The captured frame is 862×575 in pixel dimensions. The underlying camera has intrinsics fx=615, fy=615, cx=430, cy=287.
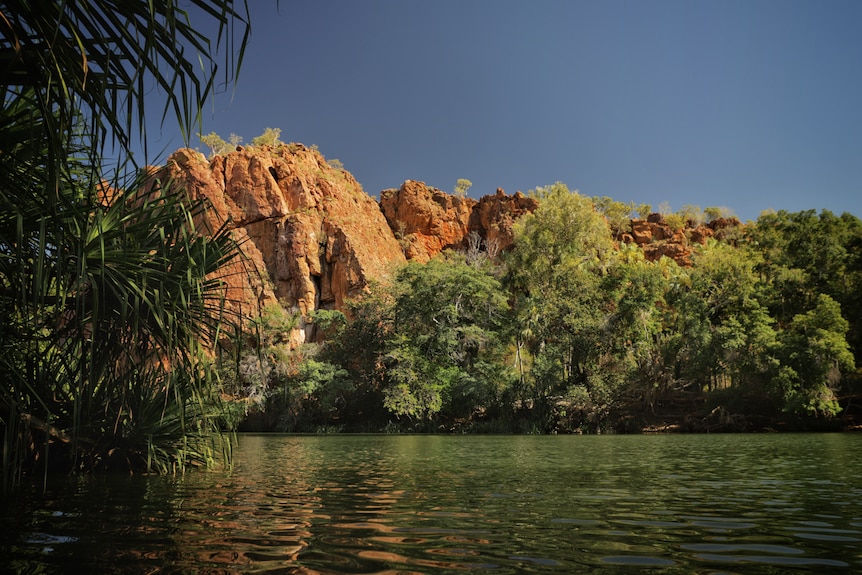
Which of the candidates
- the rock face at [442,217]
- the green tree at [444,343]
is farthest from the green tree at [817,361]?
the rock face at [442,217]

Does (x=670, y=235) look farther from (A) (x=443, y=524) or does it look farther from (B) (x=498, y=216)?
(A) (x=443, y=524)

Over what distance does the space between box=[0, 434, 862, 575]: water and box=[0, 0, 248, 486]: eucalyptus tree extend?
3.15 ft

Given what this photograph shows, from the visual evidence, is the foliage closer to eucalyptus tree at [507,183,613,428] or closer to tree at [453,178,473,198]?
eucalyptus tree at [507,183,613,428]

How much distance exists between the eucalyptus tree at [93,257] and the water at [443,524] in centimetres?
96

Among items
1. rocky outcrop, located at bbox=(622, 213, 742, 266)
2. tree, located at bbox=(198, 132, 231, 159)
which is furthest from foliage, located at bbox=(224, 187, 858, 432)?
tree, located at bbox=(198, 132, 231, 159)

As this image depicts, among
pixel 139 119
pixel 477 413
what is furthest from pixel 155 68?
pixel 477 413

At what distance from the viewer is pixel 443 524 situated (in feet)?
16.5

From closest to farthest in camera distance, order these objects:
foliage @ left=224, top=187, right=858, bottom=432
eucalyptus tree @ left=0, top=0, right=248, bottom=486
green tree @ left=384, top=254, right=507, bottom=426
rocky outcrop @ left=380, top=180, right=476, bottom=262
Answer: eucalyptus tree @ left=0, top=0, right=248, bottom=486 → foliage @ left=224, top=187, right=858, bottom=432 → green tree @ left=384, top=254, right=507, bottom=426 → rocky outcrop @ left=380, top=180, right=476, bottom=262

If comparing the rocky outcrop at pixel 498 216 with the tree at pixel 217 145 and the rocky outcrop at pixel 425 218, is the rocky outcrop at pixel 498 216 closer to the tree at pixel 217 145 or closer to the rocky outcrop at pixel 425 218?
the rocky outcrop at pixel 425 218

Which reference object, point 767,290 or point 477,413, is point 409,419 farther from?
point 767,290

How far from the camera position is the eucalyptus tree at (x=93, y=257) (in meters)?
3.49

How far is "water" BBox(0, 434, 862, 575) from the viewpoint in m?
3.61

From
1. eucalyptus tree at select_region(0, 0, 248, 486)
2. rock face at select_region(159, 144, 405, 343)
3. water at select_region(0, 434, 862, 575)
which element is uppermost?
rock face at select_region(159, 144, 405, 343)

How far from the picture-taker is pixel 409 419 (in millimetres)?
36562
